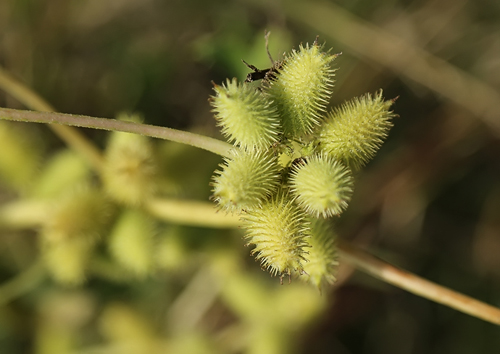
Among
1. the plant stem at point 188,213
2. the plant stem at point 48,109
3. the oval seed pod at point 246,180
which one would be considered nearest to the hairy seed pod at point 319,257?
the oval seed pod at point 246,180

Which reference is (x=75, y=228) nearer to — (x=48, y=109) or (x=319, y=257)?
(x=48, y=109)

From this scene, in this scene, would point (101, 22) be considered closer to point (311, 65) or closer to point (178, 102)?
point (178, 102)

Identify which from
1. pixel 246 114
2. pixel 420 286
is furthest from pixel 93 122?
pixel 420 286

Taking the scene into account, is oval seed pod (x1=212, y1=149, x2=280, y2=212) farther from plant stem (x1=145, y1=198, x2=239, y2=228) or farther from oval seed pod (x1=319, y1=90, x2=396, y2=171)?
plant stem (x1=145, y1=198, x2=239, y2=228)

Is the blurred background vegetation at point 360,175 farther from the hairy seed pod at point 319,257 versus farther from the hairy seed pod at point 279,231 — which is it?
the hairy seed pod at point 279,231

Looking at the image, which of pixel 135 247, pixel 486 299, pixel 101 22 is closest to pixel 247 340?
pixel 135 247

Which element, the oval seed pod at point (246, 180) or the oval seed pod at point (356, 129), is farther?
the oval seed pod at point (356, 129)
